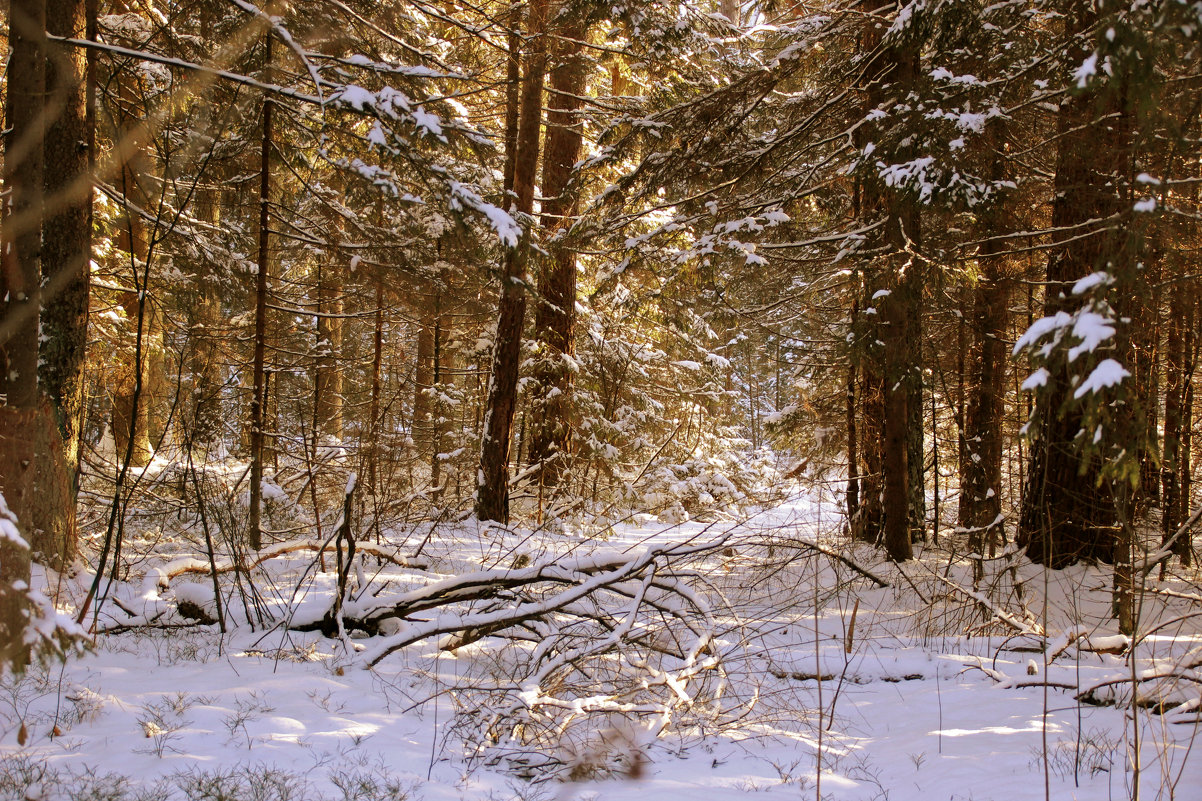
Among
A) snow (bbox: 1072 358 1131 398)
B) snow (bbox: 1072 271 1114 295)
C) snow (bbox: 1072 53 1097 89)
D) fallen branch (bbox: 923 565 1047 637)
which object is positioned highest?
snow (bbox: 1072 53 1097 89)

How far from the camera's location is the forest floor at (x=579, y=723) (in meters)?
3.21

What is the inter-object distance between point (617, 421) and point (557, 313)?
95.4 inches

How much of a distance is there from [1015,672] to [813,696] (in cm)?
155

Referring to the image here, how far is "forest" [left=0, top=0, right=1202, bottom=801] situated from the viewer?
11.3 ft

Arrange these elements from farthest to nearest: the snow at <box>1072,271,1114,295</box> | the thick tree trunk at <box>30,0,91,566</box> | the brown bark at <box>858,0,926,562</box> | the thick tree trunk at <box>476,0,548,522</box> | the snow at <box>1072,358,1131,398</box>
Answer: the thick tree trunk at <box>476,0,548,522</box> < the brown bark at <box>858,0,926,562</box> < the thick tree trunk at <box>30,0,91,566</box> < the snow at <box>1072,271,1114,295</box> < the snow at <box>1072,358,1131,398</box>

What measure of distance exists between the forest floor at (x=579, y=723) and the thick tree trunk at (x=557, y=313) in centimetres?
622

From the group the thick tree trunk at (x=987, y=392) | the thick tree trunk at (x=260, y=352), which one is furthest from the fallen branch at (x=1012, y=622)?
the thick tree trunk at (x=260, y=352)

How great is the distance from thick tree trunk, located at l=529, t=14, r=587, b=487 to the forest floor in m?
6.22

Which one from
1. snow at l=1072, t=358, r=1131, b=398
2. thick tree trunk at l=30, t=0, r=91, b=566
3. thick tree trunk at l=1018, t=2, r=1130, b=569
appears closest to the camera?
snow at l=1072, t=358, r=1131, b=398

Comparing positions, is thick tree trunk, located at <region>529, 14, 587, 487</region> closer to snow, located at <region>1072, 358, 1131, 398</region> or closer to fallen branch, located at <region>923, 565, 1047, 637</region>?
fallen branch, located at <region>923, 565, 1047, 637</region>

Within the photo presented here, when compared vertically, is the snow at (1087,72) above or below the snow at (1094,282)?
above

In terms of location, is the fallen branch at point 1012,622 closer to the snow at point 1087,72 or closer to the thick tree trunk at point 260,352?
the snow at point 1087,72

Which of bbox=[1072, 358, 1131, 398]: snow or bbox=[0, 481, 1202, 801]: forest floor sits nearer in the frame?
bbox=[1072, 358, 1131, 398]: snow

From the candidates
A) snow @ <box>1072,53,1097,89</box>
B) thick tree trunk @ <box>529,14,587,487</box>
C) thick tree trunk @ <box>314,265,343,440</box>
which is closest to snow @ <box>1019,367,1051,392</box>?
snow @ <box>1072,53,1097,89</box>
